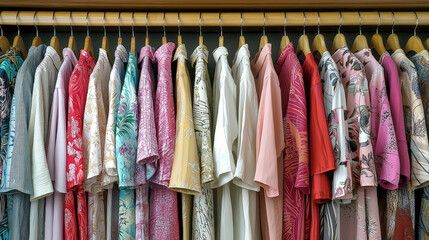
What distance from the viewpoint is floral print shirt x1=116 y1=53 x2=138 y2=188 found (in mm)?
1260

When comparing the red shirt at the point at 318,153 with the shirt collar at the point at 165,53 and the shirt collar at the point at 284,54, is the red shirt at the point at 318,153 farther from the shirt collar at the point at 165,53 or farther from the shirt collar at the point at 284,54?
the shirt collar at the point at 165,53

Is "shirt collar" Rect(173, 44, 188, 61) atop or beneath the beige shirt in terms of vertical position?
atop

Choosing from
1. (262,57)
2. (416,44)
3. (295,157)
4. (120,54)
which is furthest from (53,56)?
(416,44)

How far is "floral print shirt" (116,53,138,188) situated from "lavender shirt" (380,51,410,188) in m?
0.80

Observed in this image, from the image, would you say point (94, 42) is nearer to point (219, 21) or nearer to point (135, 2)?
point (135, 2)

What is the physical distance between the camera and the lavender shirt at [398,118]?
1331mm

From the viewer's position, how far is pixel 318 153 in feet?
4.24

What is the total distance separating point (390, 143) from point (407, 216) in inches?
9.5

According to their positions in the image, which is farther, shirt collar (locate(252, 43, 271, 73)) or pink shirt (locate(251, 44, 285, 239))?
shirt collar (locate(252, 43, 271, 73))

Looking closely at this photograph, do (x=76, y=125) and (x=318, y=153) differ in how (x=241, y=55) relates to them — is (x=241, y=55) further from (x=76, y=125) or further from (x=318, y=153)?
(x=76, y=125)

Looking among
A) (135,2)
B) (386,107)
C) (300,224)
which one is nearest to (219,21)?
(135,2)

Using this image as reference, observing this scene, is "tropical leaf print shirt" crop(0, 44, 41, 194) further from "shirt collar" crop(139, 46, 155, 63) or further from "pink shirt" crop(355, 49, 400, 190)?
"pink shirt" crop(355, 49, 400, 190)

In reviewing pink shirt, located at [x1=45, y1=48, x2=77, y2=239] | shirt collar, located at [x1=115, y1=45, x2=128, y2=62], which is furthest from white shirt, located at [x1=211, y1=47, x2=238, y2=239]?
pink shirt, located at [x1=45, y1=48, x2=77, y2=239]

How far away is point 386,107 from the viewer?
135cm
